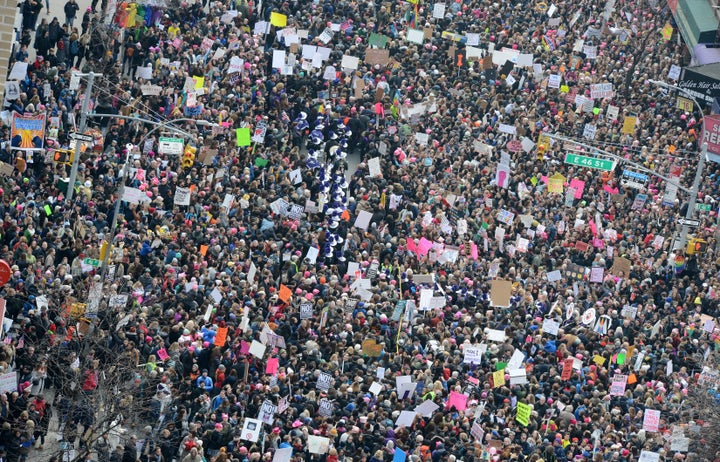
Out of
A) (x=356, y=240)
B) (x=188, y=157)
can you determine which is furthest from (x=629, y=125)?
(x=188, y=157)

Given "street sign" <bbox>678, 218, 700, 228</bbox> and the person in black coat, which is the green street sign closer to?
the person in black coat

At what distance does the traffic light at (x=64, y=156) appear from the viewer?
45.3 meters

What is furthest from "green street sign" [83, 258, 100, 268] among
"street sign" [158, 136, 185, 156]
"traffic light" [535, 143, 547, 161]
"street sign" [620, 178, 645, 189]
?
"street sign" [620, 178, 645, 189]

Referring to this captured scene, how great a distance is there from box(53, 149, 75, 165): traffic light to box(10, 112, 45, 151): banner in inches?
28.4

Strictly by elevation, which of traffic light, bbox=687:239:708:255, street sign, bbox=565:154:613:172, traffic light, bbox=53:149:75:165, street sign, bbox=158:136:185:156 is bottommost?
traffic light, bbox=687:239:708:255

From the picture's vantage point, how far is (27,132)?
4456 centimetres

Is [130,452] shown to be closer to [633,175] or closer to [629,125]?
[633,175]

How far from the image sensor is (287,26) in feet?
183

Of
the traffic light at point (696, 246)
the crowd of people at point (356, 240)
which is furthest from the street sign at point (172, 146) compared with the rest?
the traffic light at point (696, 246)

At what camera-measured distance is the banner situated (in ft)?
146

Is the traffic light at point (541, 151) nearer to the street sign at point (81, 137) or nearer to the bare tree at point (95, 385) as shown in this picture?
the street sign at point (81, 137)

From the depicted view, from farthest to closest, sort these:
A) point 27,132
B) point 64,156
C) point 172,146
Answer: point 172,146 → point 64,156 → point 27,132

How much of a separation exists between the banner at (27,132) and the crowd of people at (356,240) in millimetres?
254

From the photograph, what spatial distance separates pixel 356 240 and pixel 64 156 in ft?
26.1
